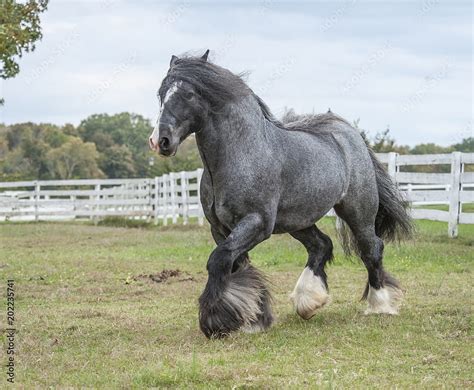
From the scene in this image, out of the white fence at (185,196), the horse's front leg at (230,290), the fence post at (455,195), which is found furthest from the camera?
the white fence at (185,196)

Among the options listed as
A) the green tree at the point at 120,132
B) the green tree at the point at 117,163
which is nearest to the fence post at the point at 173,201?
the green tree at the point at 120,132

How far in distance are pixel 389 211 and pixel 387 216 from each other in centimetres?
9

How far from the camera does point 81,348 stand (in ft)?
19.8

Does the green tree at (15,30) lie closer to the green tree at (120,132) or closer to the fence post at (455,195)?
the fence post at (455,195)

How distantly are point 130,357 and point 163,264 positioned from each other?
7205 mm

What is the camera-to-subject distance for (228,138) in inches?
254

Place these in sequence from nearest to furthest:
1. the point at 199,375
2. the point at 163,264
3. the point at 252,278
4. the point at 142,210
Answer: the point at 199,375
the point at 252,278
the point at 163,264
the point at 142,210

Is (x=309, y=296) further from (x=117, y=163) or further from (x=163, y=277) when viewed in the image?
(x=117, y=163)

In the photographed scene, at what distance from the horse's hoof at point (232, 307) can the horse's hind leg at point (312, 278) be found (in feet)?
2.57

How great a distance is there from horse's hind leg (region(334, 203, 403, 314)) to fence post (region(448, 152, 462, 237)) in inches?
251

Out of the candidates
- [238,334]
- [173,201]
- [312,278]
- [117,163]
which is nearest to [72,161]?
[117,163]

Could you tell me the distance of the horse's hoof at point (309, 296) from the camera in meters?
7.15

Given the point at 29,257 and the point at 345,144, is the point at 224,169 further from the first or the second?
the point at 29,257

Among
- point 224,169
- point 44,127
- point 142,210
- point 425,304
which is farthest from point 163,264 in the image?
point 44,127
